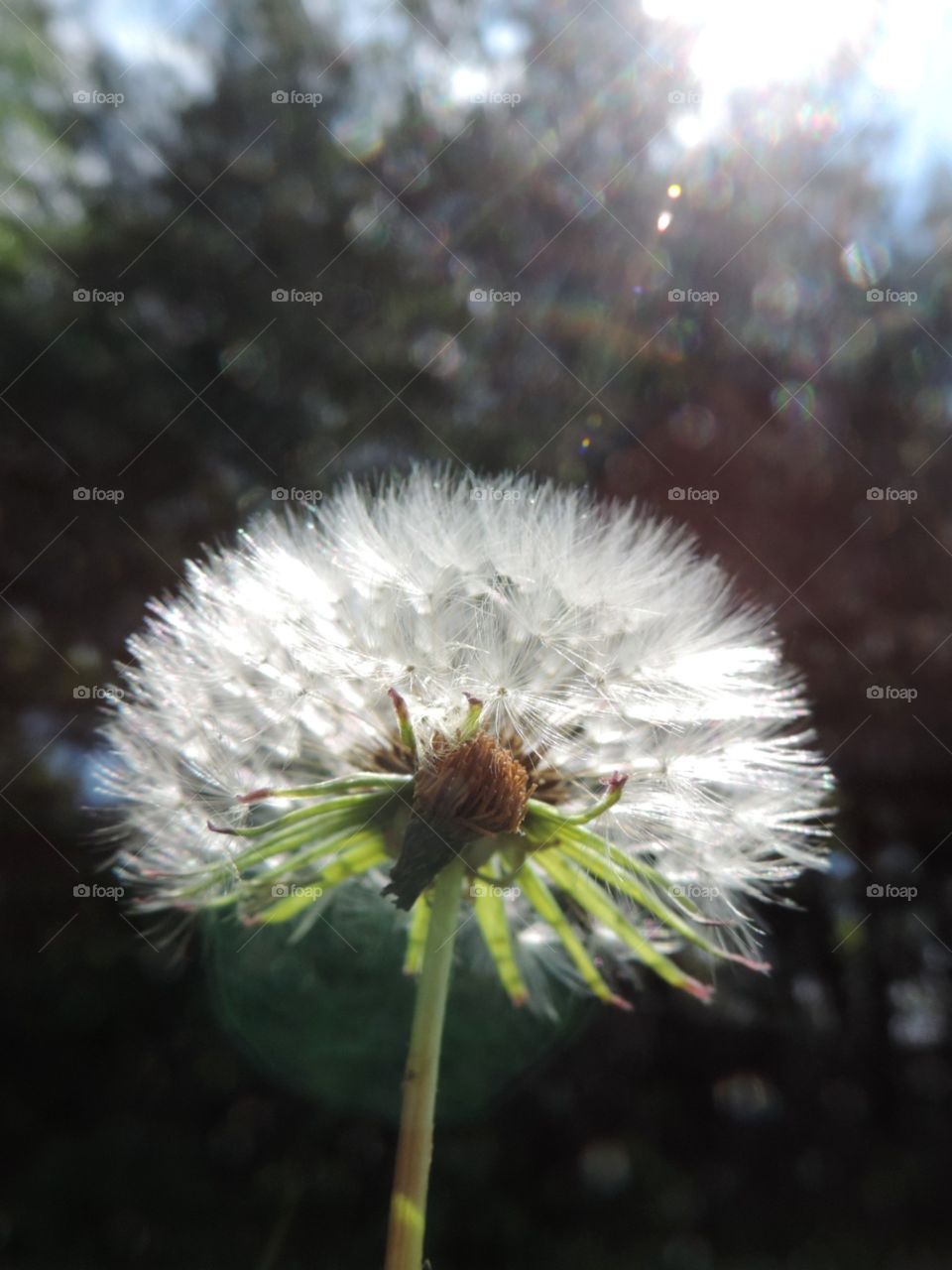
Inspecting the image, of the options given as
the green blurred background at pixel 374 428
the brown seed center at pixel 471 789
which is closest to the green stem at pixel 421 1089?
the brown seed center at pixel 471 789

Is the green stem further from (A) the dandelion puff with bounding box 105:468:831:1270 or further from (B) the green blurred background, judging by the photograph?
(B) the green blurred background

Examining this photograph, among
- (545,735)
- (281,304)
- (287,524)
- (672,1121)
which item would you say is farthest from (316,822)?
(672,1121)

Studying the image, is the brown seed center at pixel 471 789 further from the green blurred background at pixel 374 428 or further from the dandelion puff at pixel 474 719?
the green blurred background at pixel 374 428

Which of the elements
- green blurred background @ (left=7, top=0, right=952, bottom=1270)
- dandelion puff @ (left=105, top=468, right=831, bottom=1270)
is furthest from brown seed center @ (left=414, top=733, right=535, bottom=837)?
green blurred background @ (left=7, top=0, right=952, bottom=1270)

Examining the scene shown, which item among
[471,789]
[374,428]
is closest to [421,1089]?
[471,789]

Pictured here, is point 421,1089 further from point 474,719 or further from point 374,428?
point 374,428

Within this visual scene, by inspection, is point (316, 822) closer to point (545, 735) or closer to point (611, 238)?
point (545, 735)
